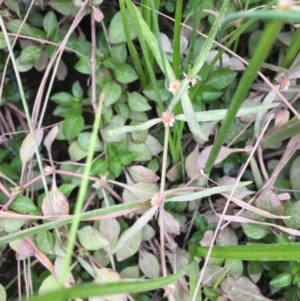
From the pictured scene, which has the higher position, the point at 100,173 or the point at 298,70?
the point at 298,70

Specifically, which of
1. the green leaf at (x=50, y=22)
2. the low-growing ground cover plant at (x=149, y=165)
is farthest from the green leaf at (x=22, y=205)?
the green leaf at (x=50, y=22)

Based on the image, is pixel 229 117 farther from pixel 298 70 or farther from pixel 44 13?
pixel 44 13

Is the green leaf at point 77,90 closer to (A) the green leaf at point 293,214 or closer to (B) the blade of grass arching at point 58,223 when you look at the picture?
(B) the blade of grass arching at point 58,223

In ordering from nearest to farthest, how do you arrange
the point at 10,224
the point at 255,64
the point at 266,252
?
the point at 255,64 < the point at 266,252 < the point at 10,224

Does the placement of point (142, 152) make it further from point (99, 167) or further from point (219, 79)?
point (219, 79)

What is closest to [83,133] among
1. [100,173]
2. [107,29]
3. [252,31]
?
[100,173]

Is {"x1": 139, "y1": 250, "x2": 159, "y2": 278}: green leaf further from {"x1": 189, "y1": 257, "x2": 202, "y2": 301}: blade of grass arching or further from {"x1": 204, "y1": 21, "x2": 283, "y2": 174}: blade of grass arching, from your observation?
{"x1": 204, "y1": 21, "x2": 283, "y2": 174}: blade of grass arching

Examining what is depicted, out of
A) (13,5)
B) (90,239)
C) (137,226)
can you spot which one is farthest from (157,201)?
(13,5)
